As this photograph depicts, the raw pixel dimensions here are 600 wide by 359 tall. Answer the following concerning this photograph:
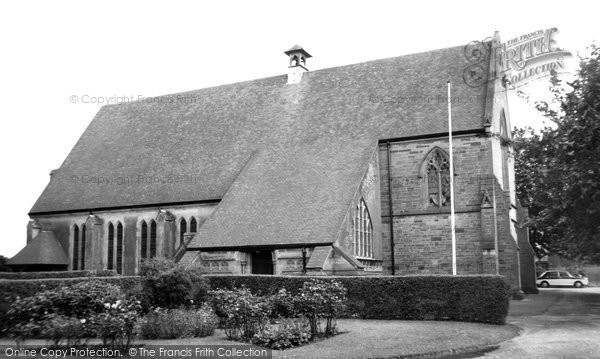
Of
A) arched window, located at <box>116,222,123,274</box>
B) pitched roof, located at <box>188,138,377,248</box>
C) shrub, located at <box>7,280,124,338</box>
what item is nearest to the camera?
shrub, located at <box>7,280,124,338</box>

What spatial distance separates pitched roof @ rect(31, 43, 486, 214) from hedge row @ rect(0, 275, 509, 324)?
995 cm

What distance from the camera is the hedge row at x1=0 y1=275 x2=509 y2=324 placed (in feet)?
63.2

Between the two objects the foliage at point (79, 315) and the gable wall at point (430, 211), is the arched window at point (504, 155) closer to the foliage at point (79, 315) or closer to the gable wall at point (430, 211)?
the gable wall at point (430, 211)

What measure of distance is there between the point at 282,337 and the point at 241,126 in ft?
75.1

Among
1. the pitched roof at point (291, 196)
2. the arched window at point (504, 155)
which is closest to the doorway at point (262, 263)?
the pitched roof at point (291, 196)

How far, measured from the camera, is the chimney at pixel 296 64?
38.1 metres

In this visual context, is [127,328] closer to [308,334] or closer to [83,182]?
[308,334]

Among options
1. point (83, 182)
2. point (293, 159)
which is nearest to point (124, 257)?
point (83, 182)

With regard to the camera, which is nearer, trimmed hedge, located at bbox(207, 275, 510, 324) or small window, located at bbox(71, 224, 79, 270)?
trimmed hedge, located at bbox(207, 275, 510, 324)

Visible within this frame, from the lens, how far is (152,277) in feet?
58.1

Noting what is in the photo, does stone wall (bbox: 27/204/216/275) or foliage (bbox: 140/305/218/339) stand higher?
stone wall (bbox: 27/204/216/275)

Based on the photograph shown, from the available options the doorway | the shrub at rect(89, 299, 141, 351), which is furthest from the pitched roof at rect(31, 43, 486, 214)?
the shrub at rect(89, 299, 141, 351)

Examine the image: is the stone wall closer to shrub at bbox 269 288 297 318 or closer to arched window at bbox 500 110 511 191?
shrub at bbox 269 288 297 318

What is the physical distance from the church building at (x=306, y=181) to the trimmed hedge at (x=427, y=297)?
2.47 m
